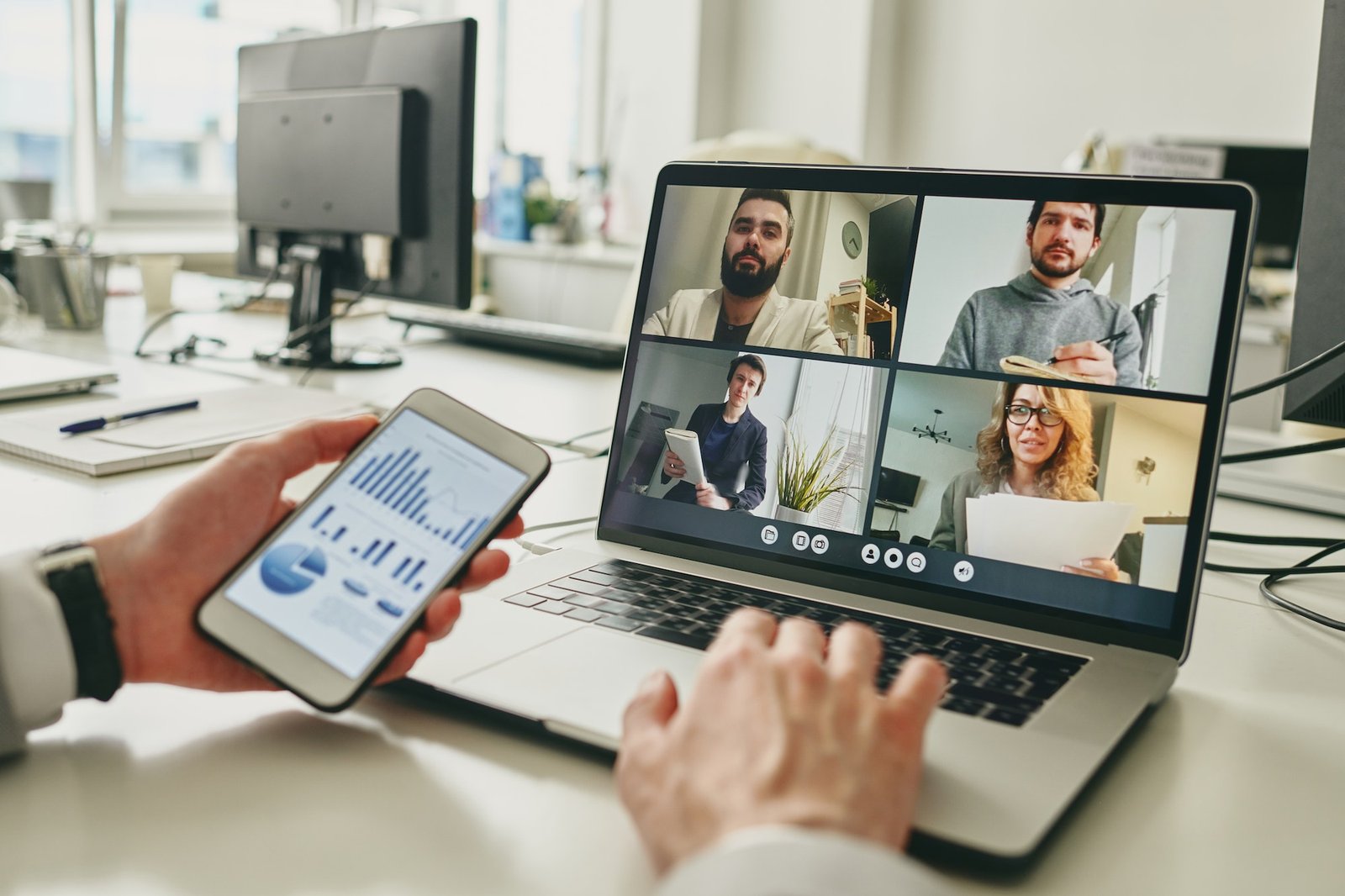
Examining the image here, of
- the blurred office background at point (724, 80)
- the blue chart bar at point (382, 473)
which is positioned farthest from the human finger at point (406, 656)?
the blurred office background at point (724, 80)

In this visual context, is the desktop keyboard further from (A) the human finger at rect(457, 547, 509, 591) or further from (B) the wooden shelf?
(A) the human finger at rect(457, 547, 509, 591)

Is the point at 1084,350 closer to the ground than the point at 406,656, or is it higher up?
higher up

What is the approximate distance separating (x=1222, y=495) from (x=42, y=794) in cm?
107

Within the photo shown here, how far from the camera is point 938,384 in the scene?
0.69 metres

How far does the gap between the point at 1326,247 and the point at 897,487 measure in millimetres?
428

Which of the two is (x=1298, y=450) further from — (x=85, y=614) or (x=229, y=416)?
(x=229, y=416)

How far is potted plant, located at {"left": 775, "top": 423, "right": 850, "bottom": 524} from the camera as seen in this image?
0.71 metres

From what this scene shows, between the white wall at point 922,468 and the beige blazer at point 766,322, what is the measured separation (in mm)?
82

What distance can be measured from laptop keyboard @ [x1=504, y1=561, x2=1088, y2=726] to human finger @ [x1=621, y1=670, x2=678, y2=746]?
0.11 metres

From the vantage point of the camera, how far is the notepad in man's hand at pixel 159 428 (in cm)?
104

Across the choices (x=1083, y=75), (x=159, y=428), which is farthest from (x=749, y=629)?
(x=1083, y=75)

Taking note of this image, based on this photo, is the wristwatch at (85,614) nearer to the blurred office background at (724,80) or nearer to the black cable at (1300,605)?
the black cable at (1300,605)

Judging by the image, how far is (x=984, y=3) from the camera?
3.64m

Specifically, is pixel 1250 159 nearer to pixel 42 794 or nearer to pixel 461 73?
pixel 461 73
